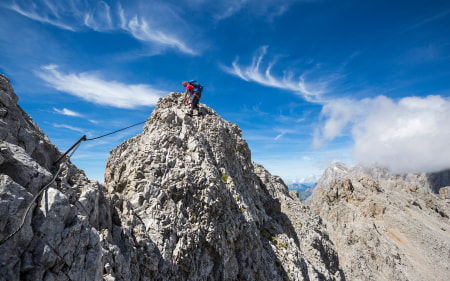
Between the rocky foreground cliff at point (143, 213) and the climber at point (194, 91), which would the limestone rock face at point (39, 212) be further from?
the climber at point (194, 91)

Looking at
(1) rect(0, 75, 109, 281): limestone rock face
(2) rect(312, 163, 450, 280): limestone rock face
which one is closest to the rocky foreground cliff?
(1) rect(0, 75, 109, 281): limestone rock face

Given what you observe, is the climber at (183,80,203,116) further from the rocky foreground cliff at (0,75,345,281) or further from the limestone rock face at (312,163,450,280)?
the limestone rock face at (312,163,450,280)

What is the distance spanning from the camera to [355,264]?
170 feet

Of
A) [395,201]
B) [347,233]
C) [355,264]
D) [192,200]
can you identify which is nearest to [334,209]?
[347,233]

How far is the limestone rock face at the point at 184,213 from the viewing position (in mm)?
13633

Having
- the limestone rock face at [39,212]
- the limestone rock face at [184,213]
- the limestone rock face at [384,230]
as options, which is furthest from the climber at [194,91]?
the limestone rock face at [384,230]

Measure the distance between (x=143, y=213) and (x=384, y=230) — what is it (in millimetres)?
90819

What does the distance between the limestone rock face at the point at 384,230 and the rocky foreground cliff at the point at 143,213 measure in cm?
3705

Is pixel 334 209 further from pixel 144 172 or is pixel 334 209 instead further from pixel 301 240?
pixel 144 172

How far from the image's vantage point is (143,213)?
14953mm

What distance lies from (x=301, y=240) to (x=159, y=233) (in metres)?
26.4

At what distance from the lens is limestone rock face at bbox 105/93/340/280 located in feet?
44.7

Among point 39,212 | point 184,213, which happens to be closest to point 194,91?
point 184,213

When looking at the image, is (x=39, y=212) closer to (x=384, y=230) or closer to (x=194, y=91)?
(x=194, y=91)
